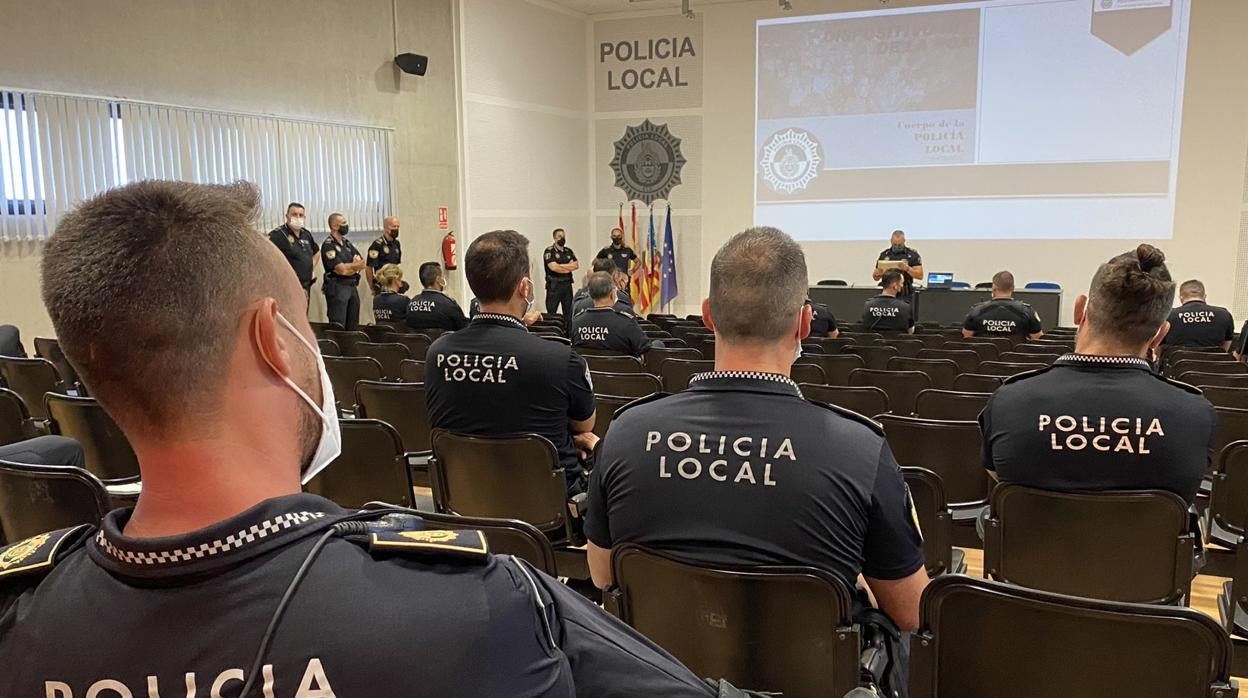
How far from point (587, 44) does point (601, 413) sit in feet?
41.4

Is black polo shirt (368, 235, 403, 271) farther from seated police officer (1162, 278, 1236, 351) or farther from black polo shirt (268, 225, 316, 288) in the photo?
seated police officer (1162, 278, 1236, 351)

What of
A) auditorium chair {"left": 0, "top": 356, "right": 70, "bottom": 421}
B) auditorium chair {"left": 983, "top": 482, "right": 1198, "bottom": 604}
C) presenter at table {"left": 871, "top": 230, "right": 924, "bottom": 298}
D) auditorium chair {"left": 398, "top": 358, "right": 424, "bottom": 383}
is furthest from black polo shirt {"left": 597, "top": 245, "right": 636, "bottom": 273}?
auditorium chair {"left": 983, "top": 482, "right": 1198, "bottom": 604}

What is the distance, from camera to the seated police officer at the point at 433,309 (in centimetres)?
753

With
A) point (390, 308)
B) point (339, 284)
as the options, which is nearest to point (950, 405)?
point (390, 308)

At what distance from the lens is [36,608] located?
2.78 feet

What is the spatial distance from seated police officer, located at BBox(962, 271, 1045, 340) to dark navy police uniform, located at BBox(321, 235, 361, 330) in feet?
22.2

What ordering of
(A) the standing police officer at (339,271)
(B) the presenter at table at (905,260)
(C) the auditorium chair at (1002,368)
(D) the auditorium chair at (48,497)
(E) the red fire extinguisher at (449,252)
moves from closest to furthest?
(D) the auditorium chair at (48,497) → (C) the auditorium chair at (1002,368) → (A) the standing police officer at (339,271) → (B) the presenter at table at (905,260) → (E) the red fire extinguisher at (449,252)

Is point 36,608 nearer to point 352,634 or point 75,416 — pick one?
point 352,634

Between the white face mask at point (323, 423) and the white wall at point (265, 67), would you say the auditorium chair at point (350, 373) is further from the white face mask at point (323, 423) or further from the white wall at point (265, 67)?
the white face mask at point (323, 423)

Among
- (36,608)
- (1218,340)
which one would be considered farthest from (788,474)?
(1218,340)

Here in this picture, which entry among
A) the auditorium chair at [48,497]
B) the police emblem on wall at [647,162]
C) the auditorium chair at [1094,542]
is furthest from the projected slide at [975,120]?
the auditorium chair at [48,497]

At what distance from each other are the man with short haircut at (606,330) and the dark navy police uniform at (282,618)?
4.97m

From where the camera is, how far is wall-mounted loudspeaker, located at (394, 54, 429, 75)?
11766mm

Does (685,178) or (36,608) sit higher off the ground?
(685,178)
